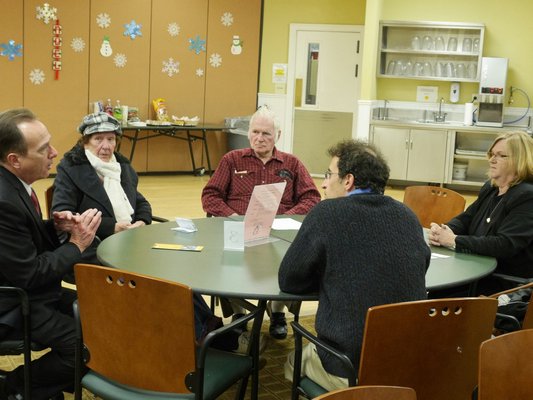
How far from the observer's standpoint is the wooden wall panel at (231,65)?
986cm

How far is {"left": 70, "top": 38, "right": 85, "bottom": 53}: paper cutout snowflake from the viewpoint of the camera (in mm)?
8945

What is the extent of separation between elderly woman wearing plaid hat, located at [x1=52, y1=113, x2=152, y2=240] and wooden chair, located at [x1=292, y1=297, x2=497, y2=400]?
1.77 metres

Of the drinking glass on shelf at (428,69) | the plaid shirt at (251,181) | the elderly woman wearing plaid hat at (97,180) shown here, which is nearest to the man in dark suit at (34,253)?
the elderly woman wearing plaid hat at (97,180)

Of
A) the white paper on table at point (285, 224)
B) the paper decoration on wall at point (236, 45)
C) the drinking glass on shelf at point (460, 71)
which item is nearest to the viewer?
the white paper on table at point (285, 224)

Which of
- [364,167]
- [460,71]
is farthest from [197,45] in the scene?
[364,167]

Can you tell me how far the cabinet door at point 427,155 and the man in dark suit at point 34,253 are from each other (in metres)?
7.03

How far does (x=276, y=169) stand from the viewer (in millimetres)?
4172

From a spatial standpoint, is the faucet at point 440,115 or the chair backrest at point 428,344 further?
the faucet at point 440,115

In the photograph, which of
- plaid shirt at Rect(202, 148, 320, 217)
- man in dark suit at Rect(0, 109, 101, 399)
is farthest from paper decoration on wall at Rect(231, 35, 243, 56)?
man in dark suit at Rect(0, 109, 101, 399)

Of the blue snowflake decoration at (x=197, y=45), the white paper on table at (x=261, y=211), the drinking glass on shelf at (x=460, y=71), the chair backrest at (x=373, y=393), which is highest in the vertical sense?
the blue snowflake decoration at (x=197, y=45)

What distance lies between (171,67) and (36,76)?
1.78 metres

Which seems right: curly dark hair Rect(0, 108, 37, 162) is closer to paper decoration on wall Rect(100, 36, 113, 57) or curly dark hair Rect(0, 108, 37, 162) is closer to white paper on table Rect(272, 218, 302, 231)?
white paper on table Rect(272, 218, 302, 231)

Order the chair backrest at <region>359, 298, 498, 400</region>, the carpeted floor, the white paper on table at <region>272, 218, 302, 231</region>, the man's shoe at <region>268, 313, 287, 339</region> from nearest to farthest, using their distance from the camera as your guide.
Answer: the chair backrest at <region>359, 298, 498, 400</region>, the carpeted floor, the white paper on table at <region>272, 218, 302, 231</region>, the man's shoe at <region>268, 313, 287, 339</region>

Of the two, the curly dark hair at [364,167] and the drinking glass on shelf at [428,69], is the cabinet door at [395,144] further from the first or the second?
the curly dark hair at [364,167]
